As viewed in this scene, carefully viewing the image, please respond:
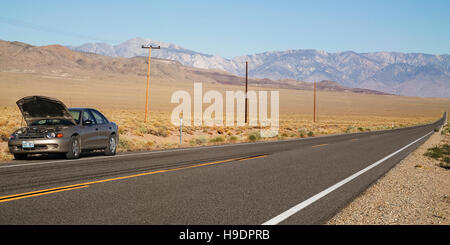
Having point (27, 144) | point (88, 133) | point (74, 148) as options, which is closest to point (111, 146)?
point (88, 133)

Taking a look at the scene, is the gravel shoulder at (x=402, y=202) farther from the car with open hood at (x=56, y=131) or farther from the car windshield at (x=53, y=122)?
the car windshield at (x=53, y=122)

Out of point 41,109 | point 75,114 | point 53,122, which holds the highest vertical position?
point 41,109

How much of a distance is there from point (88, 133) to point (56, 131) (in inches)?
51.2

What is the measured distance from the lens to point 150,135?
29.2m

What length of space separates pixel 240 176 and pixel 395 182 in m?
3.62

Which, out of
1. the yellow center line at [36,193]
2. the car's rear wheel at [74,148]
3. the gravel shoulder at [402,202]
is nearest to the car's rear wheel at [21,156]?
the car's rear wheel at [74,148]

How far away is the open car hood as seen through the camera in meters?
13.4

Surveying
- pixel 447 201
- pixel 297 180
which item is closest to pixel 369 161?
pixel 297 180

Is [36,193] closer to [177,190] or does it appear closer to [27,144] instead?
[177,190]

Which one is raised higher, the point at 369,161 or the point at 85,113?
the point at 85,113

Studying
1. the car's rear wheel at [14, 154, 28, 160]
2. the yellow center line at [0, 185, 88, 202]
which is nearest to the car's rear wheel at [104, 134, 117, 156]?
the car's rear wheel at [14, 154, 28, 160]

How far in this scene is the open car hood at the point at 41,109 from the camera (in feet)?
43.9

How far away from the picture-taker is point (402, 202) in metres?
8.23
